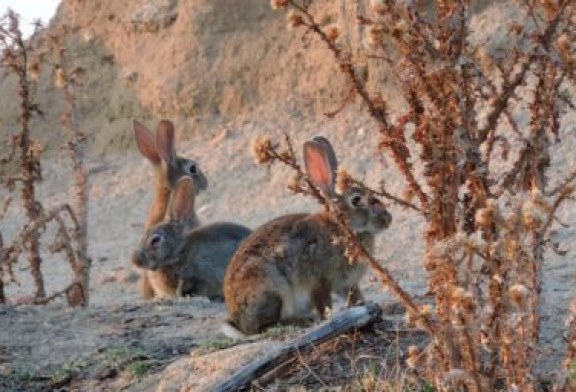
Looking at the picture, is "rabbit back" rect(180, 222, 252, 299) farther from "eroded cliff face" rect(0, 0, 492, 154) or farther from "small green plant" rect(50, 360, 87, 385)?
"eroded cliff face" rect(0, 0, 492, 154)

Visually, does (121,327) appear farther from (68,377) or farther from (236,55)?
(236,55)

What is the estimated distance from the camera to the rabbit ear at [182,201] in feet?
31.0

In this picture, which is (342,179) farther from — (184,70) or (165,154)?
(184,70)

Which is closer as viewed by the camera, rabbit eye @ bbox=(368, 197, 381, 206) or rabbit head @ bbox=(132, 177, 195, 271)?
rabbit eye @ bbox=(368, 197, 381, 206)

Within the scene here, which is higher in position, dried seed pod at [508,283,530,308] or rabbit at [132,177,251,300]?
dried seed pod at [508,283,530,308]

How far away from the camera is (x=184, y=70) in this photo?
47.0 ft

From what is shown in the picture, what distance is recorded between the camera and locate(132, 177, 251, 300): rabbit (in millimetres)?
9156

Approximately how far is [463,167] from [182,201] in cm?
545

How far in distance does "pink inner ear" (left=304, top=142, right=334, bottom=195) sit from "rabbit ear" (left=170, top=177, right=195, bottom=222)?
11.4ft

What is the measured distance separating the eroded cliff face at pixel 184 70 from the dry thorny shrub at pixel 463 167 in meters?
9.03

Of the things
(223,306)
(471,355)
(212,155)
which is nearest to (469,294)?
(471,355)

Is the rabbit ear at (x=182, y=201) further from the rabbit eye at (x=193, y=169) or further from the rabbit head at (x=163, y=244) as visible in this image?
the rabbit eye at (x=193, y=169)

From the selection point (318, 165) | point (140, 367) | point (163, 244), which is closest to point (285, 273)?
point (318, 165)

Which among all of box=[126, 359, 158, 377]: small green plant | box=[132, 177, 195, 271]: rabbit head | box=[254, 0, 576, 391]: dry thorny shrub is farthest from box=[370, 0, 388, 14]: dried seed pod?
box=[132, 177, 195, 271]: rabbit head
